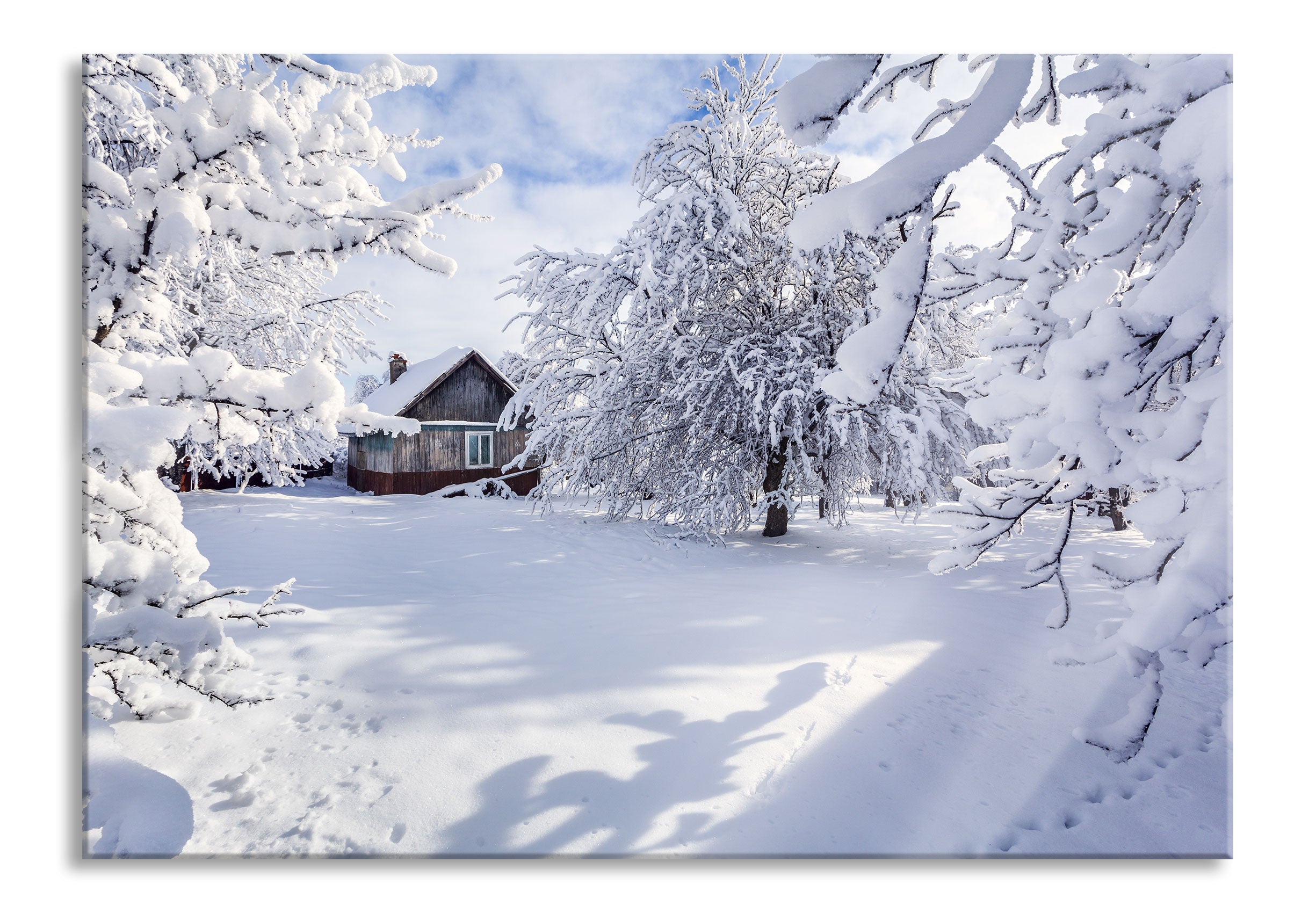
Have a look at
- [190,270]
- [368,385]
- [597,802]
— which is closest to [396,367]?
[368,385]

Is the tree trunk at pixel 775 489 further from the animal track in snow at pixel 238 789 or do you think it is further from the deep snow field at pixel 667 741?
the animal track in snow at pixel 238 789

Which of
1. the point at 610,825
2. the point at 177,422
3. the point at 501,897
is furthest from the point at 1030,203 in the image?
the point at 501,897

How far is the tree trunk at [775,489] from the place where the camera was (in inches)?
223

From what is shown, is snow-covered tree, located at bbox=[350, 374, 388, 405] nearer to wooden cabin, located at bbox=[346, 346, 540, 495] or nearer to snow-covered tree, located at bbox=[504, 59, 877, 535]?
wooden cabin, located at bbox=[346, 346, 540, 495]

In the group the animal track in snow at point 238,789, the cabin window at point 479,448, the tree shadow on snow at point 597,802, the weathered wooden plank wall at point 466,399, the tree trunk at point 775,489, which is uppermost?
the weathered wooden plank wall at point 466,399

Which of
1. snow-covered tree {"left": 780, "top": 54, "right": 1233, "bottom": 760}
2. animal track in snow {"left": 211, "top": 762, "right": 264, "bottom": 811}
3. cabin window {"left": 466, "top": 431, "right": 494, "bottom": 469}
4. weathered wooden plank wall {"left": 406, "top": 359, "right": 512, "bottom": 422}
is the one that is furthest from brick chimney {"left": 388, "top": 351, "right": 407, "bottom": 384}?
snow-covered tree {"left": 780, "top": 54, "right": 1233, "bottom": 760}

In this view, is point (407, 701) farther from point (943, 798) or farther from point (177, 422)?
point (943, 798)

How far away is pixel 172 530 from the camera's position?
177cm

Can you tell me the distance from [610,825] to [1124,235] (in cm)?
219

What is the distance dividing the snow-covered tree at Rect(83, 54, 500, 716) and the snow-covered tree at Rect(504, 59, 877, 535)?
3.00m

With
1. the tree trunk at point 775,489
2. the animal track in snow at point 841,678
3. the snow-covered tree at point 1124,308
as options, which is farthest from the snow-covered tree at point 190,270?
the tree trunk at point 775,489

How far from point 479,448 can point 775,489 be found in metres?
6.53

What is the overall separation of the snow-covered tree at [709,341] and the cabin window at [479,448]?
15.4 ft

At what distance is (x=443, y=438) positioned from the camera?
9.86 m
